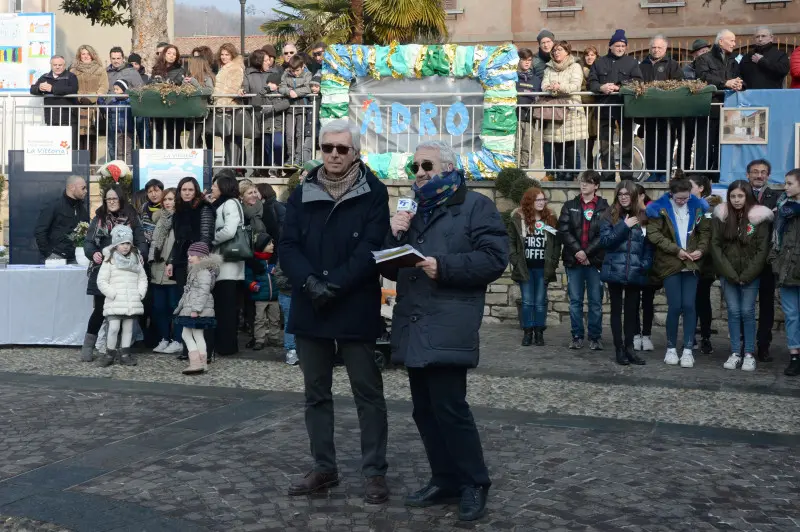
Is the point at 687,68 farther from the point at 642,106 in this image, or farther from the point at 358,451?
the point at 358,451

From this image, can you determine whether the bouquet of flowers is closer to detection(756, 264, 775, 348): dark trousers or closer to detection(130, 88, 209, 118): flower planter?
detection(130, 88, 209, 118): flower planter

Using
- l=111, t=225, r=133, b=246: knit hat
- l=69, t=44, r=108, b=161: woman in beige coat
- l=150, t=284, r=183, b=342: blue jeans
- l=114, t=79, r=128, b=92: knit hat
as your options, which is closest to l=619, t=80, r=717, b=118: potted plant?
l=150, t=284, r=183, b=342: blue jeans

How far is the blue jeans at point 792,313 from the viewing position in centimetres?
1073

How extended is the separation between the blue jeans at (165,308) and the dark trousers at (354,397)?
5829mm

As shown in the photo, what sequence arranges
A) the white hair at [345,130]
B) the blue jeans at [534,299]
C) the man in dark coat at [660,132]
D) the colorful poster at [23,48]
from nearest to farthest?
the white hair at [345,130] < the blue jeans at [534,299] < the man in dark coat at [660,132] < the colorful poster at [23,48]

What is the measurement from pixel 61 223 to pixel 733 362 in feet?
25.8

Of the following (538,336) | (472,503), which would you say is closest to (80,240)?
(538,336)

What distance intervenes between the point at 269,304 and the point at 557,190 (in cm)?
439

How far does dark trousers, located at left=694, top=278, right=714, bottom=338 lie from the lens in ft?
39.8

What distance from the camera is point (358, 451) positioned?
7.32 metres

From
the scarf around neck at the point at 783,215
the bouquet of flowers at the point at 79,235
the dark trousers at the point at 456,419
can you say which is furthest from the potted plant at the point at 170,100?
the dark trousers at the point at 456,419

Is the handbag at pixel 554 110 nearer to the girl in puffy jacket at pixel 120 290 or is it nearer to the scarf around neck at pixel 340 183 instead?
the girl in puffy jacket at pixel 120 290

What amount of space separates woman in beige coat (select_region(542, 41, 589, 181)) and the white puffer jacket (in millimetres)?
6232

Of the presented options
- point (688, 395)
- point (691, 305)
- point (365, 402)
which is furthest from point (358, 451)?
point (691, 305)
